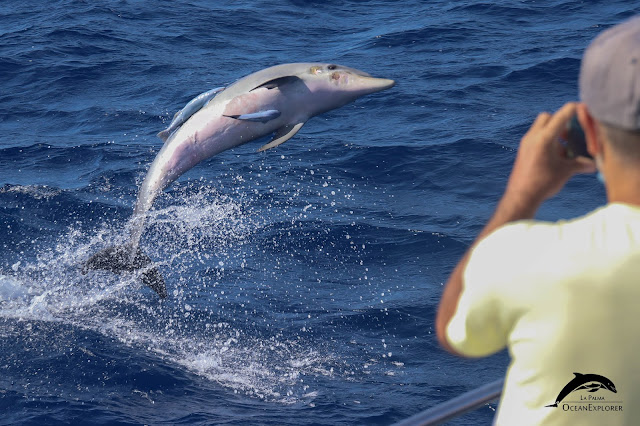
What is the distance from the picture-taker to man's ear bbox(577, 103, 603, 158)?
2.03 m

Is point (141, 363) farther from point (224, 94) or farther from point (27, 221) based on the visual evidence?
point (27, 221)

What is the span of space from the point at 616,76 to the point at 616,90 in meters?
0.03

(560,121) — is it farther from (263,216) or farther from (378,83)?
(263,216)

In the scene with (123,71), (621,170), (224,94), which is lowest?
(123,71)

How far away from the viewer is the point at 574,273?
6.46ft

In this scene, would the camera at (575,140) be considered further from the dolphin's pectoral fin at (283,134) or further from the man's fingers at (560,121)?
the dolphin's pectoral fin at (283,134)

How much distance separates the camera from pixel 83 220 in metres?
11.6

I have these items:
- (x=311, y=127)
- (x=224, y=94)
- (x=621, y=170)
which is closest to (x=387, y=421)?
(x=224, y=94)

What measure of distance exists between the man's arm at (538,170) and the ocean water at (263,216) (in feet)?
18.2

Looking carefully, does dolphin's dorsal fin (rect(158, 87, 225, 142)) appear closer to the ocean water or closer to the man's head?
the ocean water

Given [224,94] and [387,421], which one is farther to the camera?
[387,421]

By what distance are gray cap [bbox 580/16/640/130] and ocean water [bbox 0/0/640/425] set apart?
5840 millimetres

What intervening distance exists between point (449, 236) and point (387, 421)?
12.2ft

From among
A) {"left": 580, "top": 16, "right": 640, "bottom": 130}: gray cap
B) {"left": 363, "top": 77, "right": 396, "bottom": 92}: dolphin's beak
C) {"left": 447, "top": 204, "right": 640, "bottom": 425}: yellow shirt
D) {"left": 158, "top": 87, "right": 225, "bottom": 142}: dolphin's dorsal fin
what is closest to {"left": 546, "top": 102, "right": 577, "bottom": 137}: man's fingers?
{"left": 580, "top": 16, "right": 640, "bottom": 130}: gray cap
